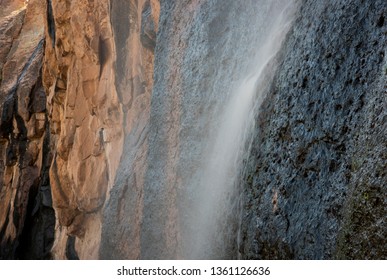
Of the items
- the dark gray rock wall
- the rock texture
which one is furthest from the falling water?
the rock texture

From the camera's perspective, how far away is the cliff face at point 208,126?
3.89m

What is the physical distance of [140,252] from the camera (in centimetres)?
900

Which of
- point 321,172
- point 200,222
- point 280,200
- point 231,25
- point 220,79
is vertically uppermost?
point 231,25

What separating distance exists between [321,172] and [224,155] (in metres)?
2.65

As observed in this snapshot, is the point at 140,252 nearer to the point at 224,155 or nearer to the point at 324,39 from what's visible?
the point at 224,155

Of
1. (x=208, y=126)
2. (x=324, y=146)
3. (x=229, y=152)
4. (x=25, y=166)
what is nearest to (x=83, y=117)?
(x=25, y=166)

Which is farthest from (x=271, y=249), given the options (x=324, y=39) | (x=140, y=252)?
(x=140, y=252)

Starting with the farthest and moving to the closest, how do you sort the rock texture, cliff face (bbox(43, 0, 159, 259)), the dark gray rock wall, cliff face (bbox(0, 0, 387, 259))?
the rock texture
cliff face (bbox(43, 0, 159, 259))
cliff face (bbox(0, 0, 387, 259))
the dark gray rock wall

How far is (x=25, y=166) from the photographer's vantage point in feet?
70.9

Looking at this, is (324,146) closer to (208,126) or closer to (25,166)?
(208,126)

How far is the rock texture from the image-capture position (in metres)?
20.8

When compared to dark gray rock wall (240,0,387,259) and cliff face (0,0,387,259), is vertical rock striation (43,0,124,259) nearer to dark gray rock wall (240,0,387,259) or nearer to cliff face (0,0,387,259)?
cliff face (0,0,387,259)

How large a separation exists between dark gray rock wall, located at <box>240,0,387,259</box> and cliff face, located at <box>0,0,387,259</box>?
0.04 ft

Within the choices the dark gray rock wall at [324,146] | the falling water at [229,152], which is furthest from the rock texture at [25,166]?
the dark gray rock wall at [324,146]
